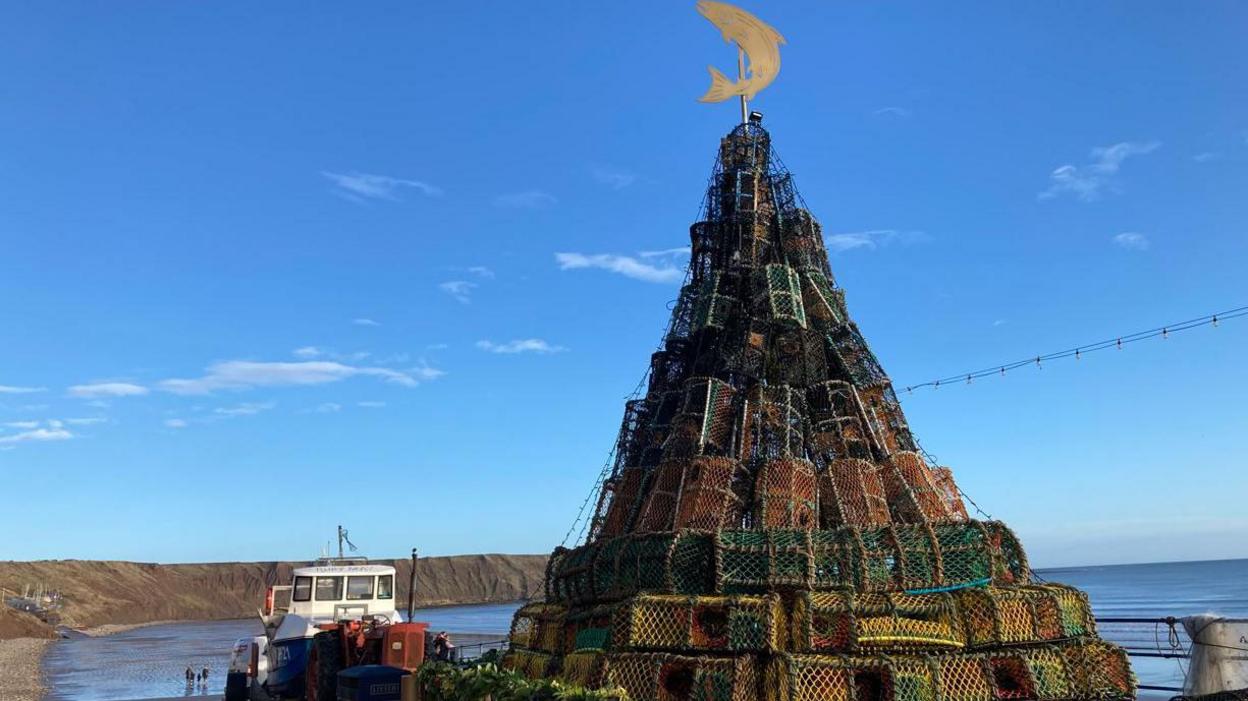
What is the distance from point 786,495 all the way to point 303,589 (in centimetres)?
1379

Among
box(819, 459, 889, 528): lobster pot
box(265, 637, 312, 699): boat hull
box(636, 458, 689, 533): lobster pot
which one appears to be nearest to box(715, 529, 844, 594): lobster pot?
box(636, 458, 689, 533): lobster pot

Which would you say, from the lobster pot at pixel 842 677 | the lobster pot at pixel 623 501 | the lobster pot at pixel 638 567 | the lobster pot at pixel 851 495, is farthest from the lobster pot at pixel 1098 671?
the lobster pot at pixel 623 501

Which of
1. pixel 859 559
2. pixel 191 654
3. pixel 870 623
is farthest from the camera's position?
pixel 191 654

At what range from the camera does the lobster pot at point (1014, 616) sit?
17.2 m

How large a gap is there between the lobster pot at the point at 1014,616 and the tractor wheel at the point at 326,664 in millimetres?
13016

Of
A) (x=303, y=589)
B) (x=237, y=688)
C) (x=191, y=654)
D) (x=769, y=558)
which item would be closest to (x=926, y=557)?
(x=769, y=558)

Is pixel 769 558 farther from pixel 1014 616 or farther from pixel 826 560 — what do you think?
pixel 1014 616

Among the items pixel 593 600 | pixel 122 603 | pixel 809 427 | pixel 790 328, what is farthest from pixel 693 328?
pixel 122 603

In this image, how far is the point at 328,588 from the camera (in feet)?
84.6

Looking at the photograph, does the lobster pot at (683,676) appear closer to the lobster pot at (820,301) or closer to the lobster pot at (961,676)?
the lobster pot at (961,676)

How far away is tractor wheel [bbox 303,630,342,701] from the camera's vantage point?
64.7ft

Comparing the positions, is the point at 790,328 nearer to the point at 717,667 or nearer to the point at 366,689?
the point at 717,667

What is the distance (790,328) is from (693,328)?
275cm

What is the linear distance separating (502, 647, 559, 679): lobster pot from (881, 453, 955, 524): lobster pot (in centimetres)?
912
